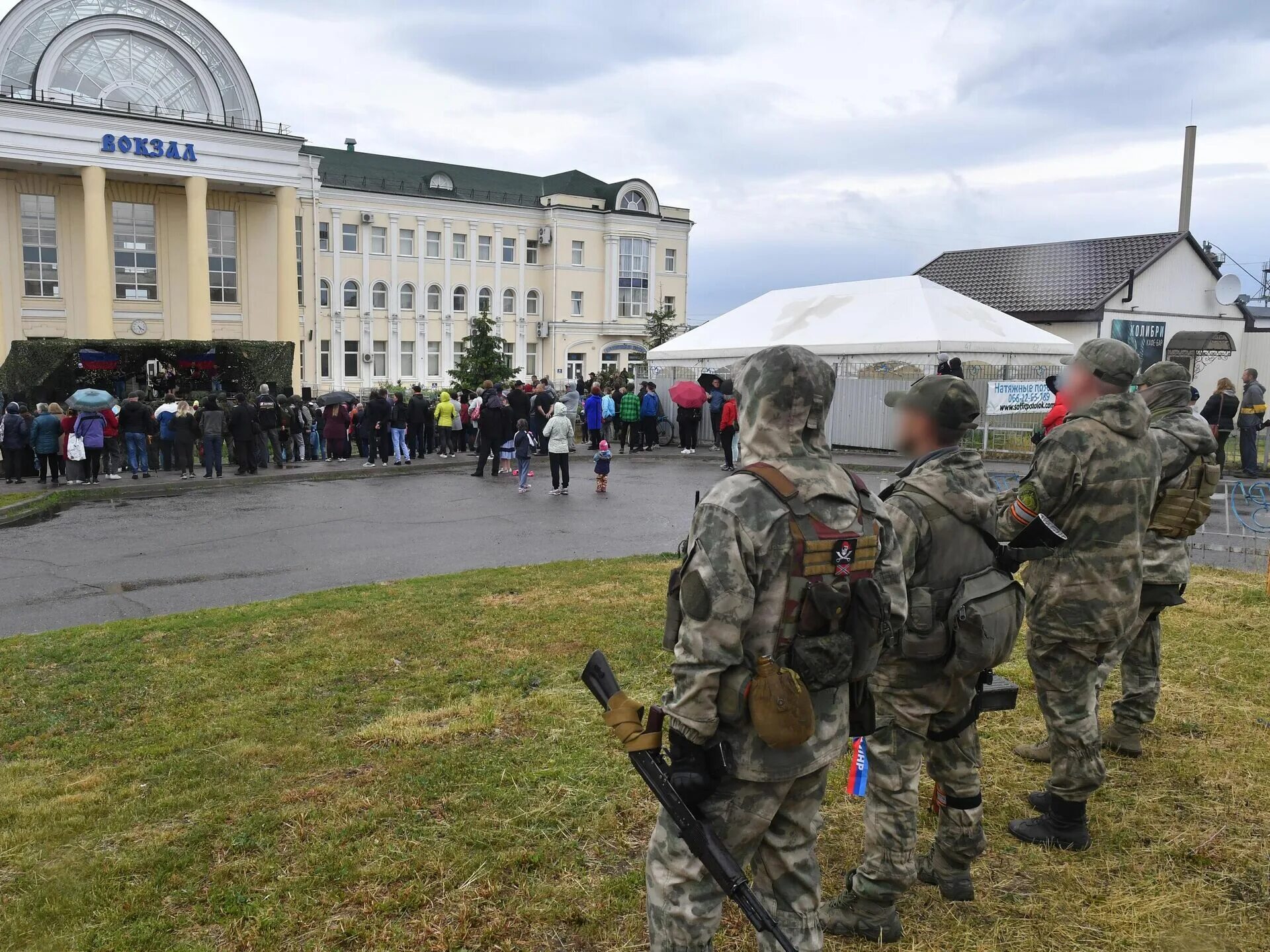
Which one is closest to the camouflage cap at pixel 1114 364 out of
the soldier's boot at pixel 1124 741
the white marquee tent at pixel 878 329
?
the soldier's boot at pixel 1124 741

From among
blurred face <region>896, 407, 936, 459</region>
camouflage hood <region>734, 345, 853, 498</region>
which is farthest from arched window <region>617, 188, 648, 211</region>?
camouflage hood <region>734, 345, 853, 498</region>

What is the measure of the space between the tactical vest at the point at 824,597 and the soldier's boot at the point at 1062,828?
215 centimetres

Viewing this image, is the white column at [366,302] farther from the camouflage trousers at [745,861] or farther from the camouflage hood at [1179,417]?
the camouflage trousers at [745,861]

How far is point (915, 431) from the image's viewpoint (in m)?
3.45

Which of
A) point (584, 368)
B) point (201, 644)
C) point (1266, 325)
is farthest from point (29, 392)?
point (1266, 325)

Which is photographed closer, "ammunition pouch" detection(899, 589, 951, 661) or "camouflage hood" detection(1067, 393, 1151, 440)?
"ammunition pouch" detection(899, 589, 951, 661)

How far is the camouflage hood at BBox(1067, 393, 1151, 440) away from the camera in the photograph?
3865 mm

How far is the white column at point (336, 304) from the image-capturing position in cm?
4928

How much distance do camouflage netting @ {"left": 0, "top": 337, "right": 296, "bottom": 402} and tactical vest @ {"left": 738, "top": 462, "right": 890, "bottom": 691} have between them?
30259 millimetres

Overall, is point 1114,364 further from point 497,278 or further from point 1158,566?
point 497,278

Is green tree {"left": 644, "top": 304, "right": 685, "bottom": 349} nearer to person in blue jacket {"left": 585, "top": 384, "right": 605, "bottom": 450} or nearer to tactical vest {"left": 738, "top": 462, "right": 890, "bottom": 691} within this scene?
person in blue jacket {"left": 585, "top": 384, "right": 605, "bottom": 450}

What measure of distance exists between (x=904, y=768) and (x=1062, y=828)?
1255 mm

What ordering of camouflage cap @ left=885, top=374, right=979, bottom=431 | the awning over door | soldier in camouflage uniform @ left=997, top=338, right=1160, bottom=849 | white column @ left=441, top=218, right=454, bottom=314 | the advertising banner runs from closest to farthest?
camouflage cap @ left=885, top=374, right=979, bottom=431 < soldier in camouflage uniform @ left=997, top=338, right=1160, bottom=849 < the advertising banner < the awning over door < white column @ left=441, top=218, right=454, bottom=314

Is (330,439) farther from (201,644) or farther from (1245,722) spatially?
A: (1245,722)
